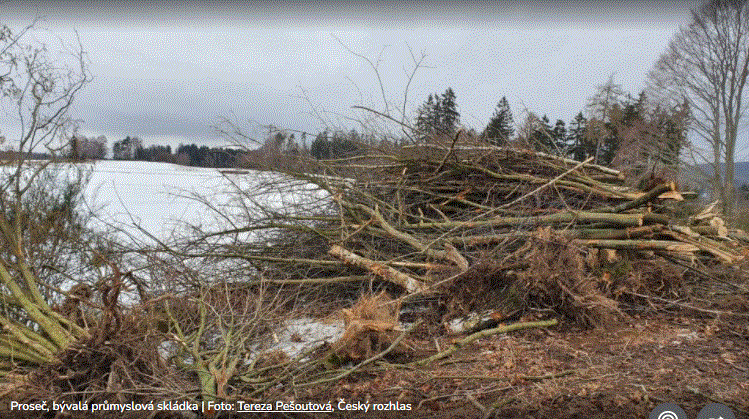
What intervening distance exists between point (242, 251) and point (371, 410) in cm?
323

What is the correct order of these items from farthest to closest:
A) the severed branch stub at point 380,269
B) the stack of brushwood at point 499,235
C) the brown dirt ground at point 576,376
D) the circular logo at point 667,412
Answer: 1. the severed branch stub at point 380,269
2. the stack of brushwood at point 499,235
3. the brown dirt ground at point 576,376
4. the circular logo at point 667,412

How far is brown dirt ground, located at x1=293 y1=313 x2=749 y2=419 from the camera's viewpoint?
2734 millimetres

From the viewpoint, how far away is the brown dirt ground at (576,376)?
8.97ft

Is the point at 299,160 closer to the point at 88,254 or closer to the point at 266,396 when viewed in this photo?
the point at 88,254

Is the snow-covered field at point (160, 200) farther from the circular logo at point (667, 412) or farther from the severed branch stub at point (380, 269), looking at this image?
the circular logo at point (667, 412)

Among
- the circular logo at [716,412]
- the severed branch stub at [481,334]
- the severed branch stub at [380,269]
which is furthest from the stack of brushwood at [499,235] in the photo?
the circular logo at [716,412]

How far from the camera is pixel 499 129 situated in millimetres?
6559

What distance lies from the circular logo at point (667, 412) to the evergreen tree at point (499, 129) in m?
3.94

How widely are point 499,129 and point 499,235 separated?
201 centimetres

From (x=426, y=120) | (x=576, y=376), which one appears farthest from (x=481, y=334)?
(x=426, y=120)

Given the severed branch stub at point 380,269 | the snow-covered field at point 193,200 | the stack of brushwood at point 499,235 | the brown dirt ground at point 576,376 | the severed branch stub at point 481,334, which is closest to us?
the brown dirt ground at point 576,376

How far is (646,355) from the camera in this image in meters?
3.52

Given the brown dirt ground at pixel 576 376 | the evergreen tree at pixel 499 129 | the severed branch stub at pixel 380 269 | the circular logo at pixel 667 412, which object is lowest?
the brown dirt ground at pixel 576 376

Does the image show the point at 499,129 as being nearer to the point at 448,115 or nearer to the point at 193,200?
the point at 448,115
